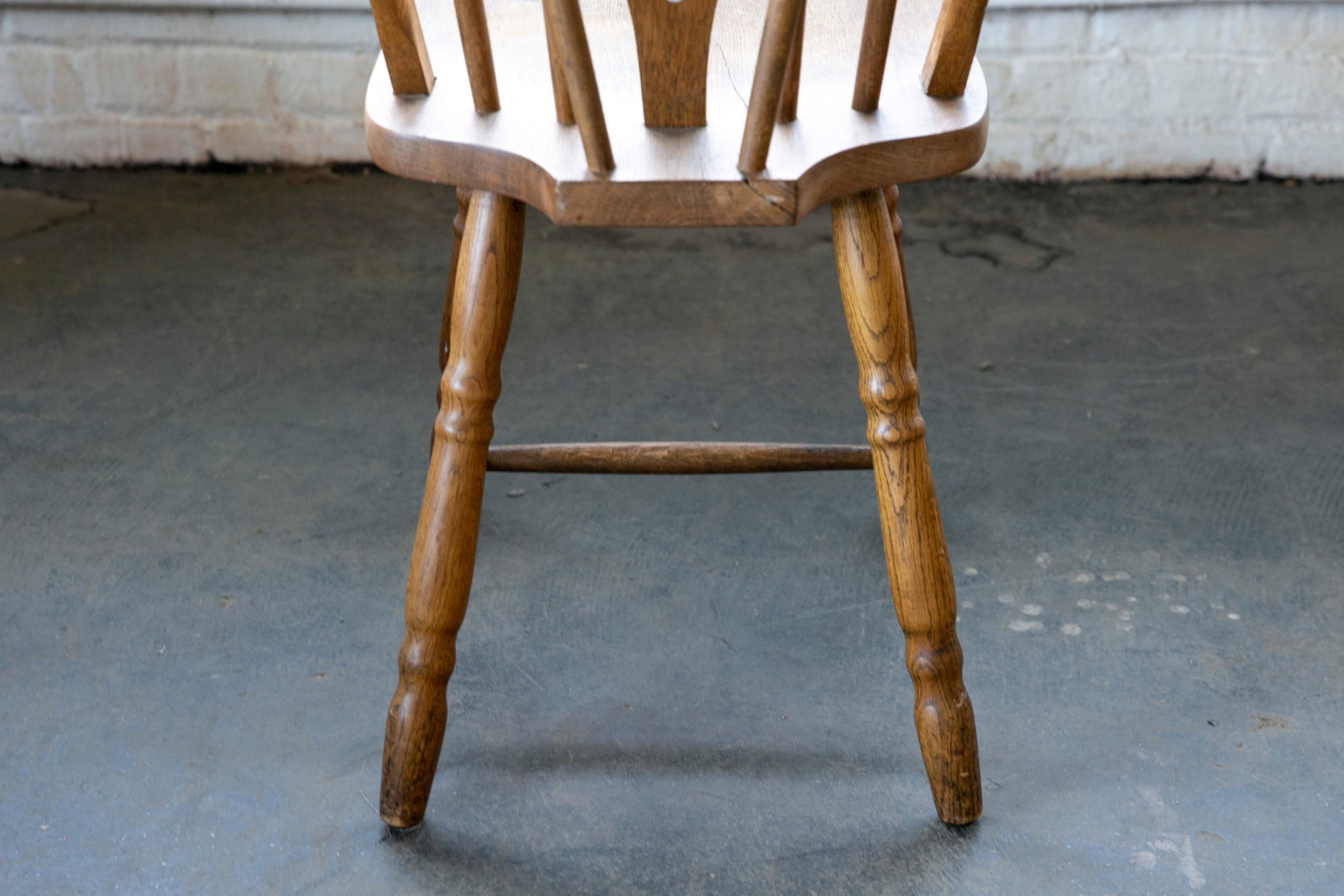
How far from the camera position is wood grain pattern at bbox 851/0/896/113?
2.62ft

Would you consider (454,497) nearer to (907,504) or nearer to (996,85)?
(907,504)

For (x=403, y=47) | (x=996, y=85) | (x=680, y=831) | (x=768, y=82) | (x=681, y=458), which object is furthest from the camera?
(x=996, y=85)

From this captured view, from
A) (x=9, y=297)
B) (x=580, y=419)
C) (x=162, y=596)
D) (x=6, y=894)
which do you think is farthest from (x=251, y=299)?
(x=6, y=894)

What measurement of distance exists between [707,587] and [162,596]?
526mm

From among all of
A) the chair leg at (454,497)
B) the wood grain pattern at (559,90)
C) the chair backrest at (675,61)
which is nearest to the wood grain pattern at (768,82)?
the chair backrest at (675,61)

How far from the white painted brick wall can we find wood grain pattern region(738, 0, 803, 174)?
1.76 metres

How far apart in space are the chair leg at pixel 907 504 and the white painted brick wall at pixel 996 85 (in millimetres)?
1623

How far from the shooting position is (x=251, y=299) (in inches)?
76.1

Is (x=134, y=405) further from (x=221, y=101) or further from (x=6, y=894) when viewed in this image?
(x=221, y=101)

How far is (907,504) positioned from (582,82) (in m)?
0.37

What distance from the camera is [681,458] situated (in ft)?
3.90

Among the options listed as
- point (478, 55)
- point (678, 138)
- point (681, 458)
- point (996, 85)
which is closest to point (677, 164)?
point (678, 138)

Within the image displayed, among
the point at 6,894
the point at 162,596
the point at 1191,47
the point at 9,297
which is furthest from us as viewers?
the point at 1191,47

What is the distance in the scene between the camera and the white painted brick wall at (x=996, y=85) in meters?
2.35
